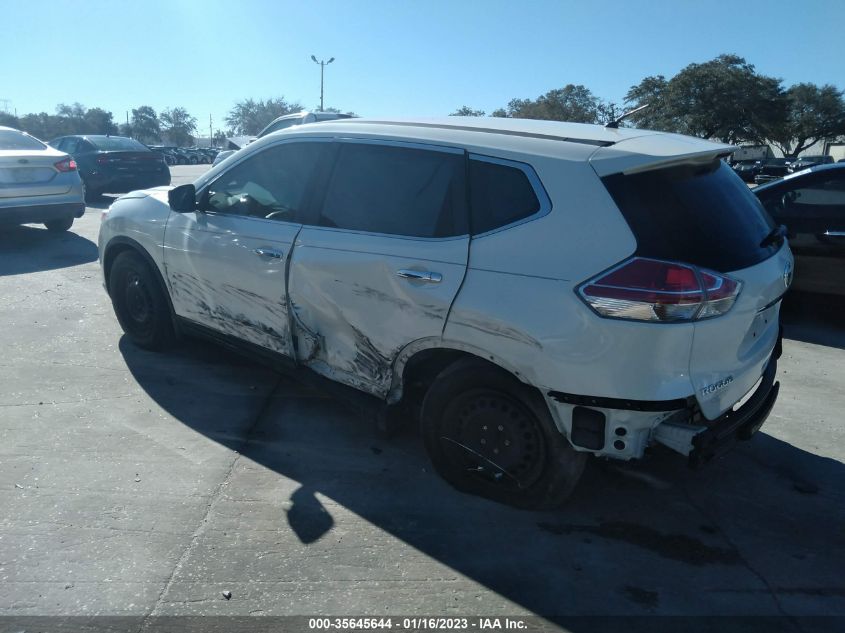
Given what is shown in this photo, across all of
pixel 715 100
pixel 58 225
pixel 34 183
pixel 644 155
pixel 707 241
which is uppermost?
pixel 715 100

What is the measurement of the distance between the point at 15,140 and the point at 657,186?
1031 cm

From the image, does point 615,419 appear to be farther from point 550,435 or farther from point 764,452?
point 764,452

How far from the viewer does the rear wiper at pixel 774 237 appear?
349 centimetres

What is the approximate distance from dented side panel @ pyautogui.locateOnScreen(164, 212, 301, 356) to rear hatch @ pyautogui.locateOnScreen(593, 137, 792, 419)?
201 cm

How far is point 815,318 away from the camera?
7367 mm

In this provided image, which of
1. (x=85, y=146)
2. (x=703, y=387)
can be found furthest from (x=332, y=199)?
(x=85, y=146)

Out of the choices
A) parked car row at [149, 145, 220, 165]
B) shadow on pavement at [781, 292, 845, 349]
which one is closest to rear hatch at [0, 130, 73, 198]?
shadow on pavement at [781, 292, 845, 349]

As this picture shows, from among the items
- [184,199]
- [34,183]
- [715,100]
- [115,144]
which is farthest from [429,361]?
[715,100]

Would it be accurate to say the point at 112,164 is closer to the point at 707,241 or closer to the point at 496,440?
the point at 496,440

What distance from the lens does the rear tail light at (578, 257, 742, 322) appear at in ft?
9.38

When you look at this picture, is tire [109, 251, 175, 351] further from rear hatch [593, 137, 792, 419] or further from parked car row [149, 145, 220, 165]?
parked car row [149, 145, 220, 165]

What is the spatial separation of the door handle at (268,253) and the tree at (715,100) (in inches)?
1397

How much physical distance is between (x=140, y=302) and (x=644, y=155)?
4.04 meters

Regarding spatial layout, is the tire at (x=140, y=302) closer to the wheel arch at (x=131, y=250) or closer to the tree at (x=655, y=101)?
the wheel arch at (x=131, y=250)
